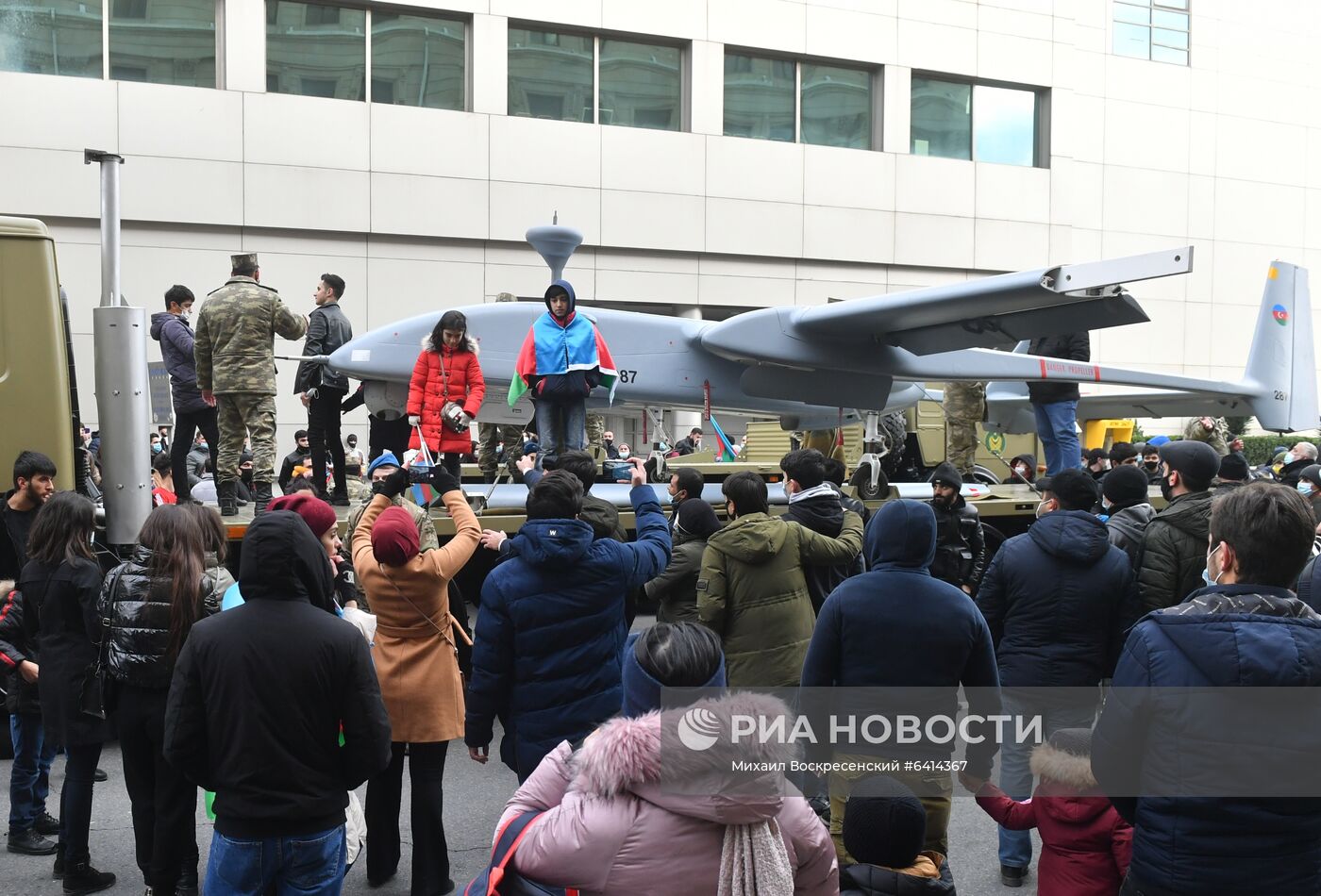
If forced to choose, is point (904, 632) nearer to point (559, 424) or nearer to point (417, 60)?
point (559, 424)

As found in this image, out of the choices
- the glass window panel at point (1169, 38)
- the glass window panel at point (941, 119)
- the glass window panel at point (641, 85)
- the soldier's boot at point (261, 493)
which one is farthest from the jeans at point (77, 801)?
the glass window panel at point (1169, 38)

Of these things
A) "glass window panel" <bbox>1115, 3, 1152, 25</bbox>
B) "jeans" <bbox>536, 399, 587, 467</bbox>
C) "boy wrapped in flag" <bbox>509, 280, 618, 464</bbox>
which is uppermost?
"glass window panel" <bbox>1115, 3, 1152, 25</bbox>

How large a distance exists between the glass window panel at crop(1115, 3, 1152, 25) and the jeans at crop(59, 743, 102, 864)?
32.7 metres

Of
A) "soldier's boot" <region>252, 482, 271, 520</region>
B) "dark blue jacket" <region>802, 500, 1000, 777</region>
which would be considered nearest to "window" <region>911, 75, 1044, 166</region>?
"soldier's boot" <region>252, 482, 271, 520</region>

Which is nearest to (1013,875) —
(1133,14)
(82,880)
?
(82,880)

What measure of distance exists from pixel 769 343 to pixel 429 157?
1250cm

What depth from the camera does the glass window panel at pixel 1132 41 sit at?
3005 centimetres

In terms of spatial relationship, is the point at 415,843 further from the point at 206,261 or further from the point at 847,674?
the point at 206,261

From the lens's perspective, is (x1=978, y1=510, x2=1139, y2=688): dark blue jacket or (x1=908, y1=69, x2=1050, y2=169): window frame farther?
(x1=908, y1=69, x2=1050, y2=169): window frame

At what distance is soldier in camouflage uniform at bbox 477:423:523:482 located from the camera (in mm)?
11016

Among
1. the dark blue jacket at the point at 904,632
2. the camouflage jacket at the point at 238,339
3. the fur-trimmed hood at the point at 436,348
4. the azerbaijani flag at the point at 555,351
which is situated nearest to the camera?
the dark blue jacket at the point at 904,632

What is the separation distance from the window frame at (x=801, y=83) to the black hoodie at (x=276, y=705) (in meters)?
21.7

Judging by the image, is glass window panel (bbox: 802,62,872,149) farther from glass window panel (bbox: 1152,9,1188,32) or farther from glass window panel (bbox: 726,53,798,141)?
glass window panel (bbox: 1152,9,1188,32)

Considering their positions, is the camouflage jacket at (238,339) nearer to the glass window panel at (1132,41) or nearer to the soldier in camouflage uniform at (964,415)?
the soldier in camouflage uniform at (964,415)
